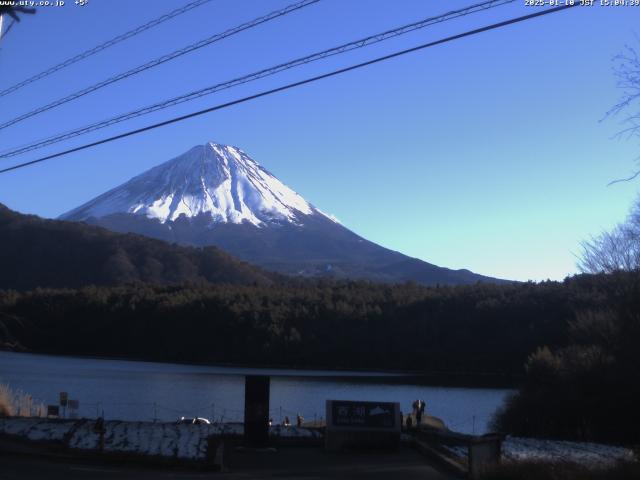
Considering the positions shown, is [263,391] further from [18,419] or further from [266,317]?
[266,317]

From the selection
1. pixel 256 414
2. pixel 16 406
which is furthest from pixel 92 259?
pixel 256 414

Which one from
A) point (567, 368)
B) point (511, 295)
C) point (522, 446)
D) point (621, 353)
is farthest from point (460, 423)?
point (511, 295)

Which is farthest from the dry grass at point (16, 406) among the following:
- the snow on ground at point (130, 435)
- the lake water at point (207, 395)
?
the snow on ground at point (130, 435)

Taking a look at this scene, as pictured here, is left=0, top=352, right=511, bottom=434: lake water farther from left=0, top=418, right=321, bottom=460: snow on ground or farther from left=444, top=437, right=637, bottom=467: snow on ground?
left=0, top=418, right=321, bottom=460: snow on ground

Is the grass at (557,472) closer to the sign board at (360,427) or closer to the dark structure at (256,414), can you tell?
the sign board at (360,427)

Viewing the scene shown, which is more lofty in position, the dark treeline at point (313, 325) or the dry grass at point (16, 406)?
the dark treeline at point (313, 325)
